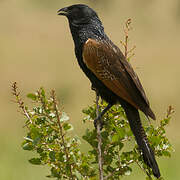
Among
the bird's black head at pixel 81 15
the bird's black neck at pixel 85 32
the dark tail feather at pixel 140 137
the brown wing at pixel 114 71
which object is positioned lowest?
the dark tail feather at pixel 140 137

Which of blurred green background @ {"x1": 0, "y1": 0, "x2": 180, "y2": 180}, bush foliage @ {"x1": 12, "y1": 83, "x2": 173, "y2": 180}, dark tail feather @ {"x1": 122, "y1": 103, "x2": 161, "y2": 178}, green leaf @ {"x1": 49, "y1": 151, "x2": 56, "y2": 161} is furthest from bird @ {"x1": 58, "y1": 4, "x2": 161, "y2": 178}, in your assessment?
blurred green background @ {"x1": 0, "y1": 0, "x2": 180, "y2": 180}

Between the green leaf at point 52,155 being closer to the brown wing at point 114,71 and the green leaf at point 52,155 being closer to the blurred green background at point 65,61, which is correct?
the brown wing at point 114,71

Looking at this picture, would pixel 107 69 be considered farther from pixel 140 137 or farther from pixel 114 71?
pixel 140 137

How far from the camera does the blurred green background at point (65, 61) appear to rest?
6.80 m

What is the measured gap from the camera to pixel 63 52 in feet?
38.7

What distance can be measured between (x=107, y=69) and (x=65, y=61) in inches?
323

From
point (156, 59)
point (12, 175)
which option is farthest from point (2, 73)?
point (12, 175)

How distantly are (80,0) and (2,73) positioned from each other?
21.6 feet

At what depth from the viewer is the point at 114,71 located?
308cm

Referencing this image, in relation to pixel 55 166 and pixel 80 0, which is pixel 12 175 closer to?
pixel 55 166

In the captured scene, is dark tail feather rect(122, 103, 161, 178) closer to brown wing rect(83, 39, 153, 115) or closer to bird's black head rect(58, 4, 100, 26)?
brown wing rect(83, 39, 153, 115)

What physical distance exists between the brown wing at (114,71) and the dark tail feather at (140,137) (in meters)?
0.06

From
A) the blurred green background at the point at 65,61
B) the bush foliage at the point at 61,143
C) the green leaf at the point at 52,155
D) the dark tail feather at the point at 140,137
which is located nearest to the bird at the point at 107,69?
the dark tail feather at the point at 140,137

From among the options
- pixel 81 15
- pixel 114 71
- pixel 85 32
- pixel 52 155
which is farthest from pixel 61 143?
pixel 81 15
